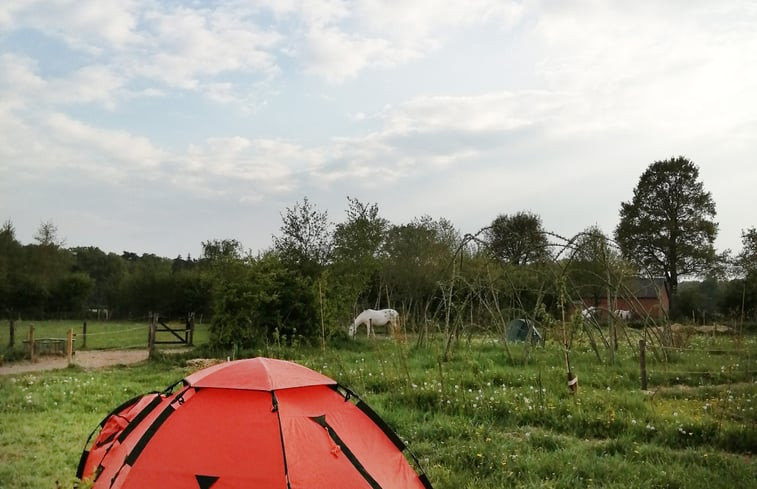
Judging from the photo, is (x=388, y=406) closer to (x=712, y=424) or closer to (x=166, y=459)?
(x=712, y=424)

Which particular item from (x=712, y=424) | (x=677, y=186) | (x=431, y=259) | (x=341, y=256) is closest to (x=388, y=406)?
(x=712, y=424)

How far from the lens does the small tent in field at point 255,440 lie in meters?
3.98

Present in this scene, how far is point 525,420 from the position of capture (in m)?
7.36

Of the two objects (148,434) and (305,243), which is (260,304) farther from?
(148,434)

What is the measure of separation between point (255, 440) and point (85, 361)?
14.1 metres

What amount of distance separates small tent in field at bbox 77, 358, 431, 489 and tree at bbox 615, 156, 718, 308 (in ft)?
115

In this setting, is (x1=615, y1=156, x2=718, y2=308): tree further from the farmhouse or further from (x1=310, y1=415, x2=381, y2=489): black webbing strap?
(x1=310, y1=415, x2=381, y2=489): black webbing strap

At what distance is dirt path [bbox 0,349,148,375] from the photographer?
1410 cm

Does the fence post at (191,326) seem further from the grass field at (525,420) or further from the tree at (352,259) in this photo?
the grass field at (525,420)

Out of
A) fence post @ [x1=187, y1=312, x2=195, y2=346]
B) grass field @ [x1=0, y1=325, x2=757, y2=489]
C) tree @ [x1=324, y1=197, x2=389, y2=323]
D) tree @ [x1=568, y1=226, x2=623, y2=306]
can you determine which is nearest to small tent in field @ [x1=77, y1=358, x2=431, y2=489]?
grass field @ [x1=0, y1=325, x2=757, y2=489]

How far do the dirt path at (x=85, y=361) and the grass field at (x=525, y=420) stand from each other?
2258 millimetres

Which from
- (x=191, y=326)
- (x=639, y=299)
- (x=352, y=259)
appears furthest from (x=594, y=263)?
(x=191, y=326)

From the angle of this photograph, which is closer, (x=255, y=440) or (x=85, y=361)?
(x=255, y=440)

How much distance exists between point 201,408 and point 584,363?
9225 millimetres
